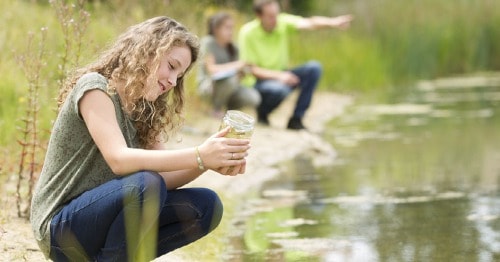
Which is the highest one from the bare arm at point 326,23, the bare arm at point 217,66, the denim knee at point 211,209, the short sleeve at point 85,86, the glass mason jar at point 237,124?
the short sleeve at point 85,86

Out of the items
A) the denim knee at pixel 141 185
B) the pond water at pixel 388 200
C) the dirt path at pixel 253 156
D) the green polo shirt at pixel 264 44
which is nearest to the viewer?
the denim knee at pixel 141 185

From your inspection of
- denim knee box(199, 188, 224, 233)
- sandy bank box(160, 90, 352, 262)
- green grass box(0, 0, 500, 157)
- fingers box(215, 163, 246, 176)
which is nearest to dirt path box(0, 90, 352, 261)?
sandy bank box(160, 90, 352, 262)

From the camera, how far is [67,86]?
13.5ft

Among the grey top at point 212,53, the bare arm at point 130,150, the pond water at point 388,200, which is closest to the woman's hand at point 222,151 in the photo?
the bare arm at point 130,150

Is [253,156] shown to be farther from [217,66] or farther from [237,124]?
[237,124]

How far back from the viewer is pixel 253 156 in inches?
340

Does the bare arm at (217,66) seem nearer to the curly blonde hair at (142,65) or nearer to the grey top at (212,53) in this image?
the grey top at (212,53)

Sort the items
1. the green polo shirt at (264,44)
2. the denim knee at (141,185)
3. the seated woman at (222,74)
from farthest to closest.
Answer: the green polo shirt at (264,44) < the seated woman at (222,74) < the denim knee at (141,185)

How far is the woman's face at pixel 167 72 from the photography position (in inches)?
155

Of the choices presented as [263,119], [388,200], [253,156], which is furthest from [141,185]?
[263,119]

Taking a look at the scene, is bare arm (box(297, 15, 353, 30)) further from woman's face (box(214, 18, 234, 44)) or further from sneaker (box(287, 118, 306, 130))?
sneaker (box(287, 118, 306, 130))

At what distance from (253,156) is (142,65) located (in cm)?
479

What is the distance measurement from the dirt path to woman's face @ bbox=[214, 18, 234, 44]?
760 millimetres

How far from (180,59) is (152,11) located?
733cm
